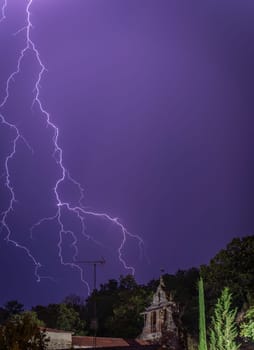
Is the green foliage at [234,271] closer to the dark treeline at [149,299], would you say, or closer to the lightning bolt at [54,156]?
the dark treeline at [149,299]

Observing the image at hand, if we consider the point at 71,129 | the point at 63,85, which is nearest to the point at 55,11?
the point at 63,85

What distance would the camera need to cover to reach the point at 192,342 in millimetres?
13766

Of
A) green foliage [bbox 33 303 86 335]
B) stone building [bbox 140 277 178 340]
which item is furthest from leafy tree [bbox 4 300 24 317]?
stone building [bbox 140 277 178 340]

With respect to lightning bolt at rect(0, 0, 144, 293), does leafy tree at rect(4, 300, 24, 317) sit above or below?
below

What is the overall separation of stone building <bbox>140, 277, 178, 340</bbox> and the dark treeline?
436 mm

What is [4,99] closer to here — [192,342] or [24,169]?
[24,169]

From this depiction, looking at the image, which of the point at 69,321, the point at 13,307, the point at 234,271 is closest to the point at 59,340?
the point at 69,321

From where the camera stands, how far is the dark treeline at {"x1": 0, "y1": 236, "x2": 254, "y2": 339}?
13.0 metres

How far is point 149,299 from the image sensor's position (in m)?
19.1

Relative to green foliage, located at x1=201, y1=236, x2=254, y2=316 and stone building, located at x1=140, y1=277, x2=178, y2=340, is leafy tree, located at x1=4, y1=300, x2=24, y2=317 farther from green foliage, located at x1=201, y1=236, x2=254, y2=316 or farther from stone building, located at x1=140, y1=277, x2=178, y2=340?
green foliage, located at x1=201, y1=236, x2=254, y2=316

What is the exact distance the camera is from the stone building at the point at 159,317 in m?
15.6

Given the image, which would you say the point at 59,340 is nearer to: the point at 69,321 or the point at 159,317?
the point at 159,317

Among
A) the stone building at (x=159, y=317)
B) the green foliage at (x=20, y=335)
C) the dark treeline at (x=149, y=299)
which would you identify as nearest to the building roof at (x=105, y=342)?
the stone building at (x=159, y=317)

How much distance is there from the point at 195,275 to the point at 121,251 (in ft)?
18.5
